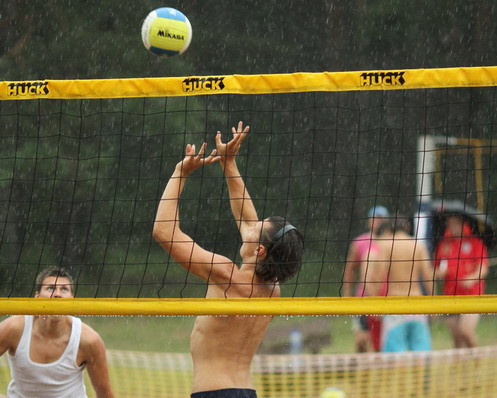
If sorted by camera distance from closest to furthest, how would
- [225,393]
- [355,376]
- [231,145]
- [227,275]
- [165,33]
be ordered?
[225,393] → [227,275] → [231,145] → [165,33] → [355,376]

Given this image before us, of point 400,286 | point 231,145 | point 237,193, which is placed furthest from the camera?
point 400,286

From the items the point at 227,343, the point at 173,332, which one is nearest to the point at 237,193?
the point at 227,343

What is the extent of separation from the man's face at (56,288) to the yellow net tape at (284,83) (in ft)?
3.05

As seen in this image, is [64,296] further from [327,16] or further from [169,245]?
[327,16]

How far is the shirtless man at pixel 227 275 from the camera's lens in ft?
14.5

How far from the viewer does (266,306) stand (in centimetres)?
466

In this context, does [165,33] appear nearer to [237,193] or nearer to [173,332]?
[237,193]

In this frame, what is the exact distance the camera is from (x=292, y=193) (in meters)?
15.8

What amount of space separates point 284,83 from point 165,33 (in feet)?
7.27

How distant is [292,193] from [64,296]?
34.9 feet

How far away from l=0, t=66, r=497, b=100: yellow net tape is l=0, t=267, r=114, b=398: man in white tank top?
0.96m

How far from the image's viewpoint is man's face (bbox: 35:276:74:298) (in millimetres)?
5305

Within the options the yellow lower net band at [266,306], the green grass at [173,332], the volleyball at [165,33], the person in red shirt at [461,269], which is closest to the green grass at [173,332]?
the green grass at [173,332]

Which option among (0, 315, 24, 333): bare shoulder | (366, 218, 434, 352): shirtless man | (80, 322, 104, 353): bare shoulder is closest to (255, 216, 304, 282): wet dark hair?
(80, 322, 104, 353): bare shoulder
